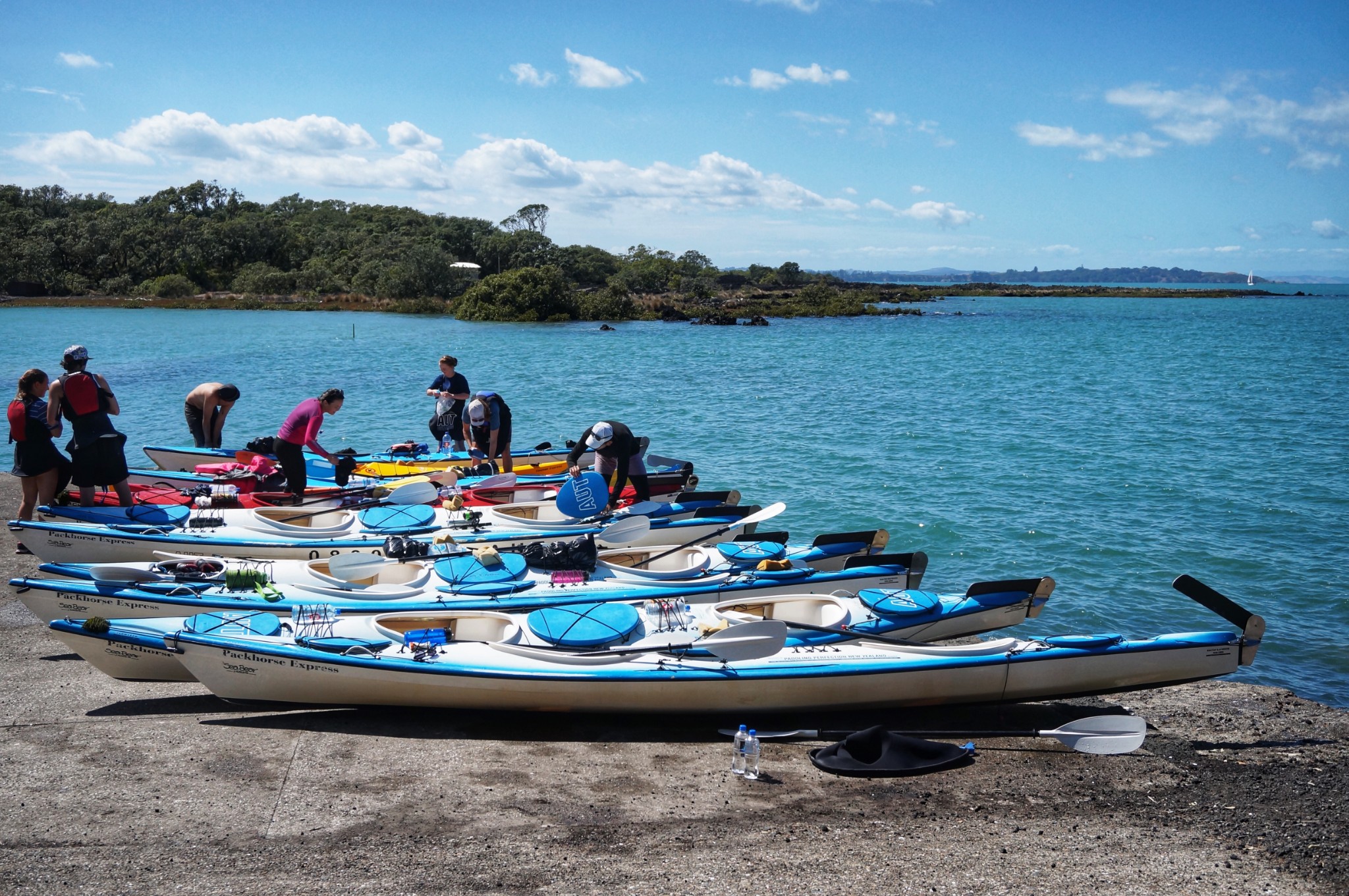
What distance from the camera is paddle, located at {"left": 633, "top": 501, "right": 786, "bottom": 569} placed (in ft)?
34.9

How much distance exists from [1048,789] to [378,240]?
286ft

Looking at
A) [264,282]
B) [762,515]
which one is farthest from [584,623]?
[264,282]

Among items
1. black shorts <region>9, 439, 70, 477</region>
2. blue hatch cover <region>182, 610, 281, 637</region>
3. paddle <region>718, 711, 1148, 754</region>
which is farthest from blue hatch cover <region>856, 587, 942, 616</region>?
black shorts <region>9, 439, 70, 477</region>

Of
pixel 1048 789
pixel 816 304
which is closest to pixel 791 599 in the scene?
pixel 1048 789

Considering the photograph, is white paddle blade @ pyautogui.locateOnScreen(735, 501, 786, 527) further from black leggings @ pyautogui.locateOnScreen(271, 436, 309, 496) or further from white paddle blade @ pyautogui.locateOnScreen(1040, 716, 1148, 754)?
black leggings @ pyautogui.locateOnScreen(271, 436, 309, 496)

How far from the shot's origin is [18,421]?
1059 centimetres

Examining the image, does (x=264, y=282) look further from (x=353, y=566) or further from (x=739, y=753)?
(x=739, y=753)

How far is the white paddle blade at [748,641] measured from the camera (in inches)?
315

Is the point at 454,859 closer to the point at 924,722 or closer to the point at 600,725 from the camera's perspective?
the point at 600,725

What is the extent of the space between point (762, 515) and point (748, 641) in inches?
149

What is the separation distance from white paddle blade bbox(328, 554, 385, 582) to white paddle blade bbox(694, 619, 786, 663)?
3.91m

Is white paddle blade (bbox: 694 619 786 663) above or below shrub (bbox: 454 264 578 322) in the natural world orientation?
below

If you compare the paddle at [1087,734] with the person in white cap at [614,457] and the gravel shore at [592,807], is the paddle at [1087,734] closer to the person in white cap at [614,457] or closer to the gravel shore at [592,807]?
the gravel shore at [592,807]

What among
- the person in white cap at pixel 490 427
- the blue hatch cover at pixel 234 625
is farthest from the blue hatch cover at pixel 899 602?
the person in white cap at pixel 490 427
